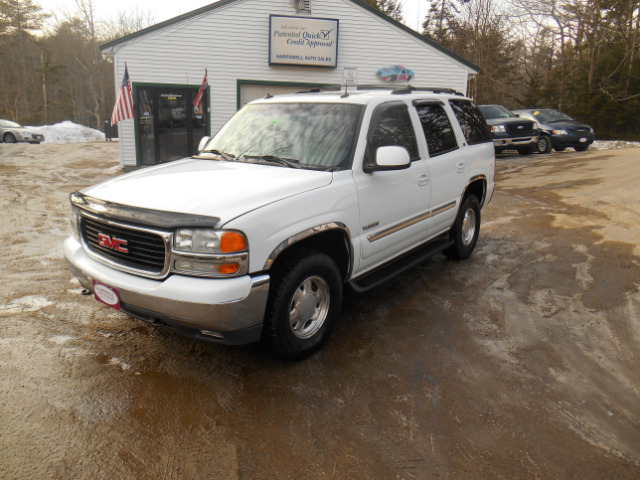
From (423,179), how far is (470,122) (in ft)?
5.47

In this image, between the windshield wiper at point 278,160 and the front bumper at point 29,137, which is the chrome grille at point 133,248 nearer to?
the windshield wiper at point 278,160

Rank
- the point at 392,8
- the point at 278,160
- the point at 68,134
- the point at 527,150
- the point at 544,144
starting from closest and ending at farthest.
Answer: the point at 278,160 < the point at 527,150 < the point at 544,144 < the point at 68,134 < the point at 392,8

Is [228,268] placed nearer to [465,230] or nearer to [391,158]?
[391,158]

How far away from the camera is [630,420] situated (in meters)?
3.03

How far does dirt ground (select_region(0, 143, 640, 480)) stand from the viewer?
2.63 metres

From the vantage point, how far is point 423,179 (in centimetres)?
463

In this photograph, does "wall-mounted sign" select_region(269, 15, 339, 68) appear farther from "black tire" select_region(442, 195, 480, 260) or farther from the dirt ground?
the dirt ground

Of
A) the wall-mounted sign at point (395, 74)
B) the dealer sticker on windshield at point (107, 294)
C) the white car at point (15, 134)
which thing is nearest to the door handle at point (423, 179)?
the dealer sticker on windshield at point (107, 294)

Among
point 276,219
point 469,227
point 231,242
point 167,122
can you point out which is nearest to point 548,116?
point 167,122

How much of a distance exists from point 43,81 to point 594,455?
5408 cm

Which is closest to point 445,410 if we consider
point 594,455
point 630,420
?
point 594,455

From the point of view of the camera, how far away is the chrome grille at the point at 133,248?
119 inches

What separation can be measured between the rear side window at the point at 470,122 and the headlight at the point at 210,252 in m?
3.55

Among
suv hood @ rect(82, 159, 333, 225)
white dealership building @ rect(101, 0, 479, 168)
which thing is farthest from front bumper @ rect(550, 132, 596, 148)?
suv hood @ rect(82, 159, 333, 225)
